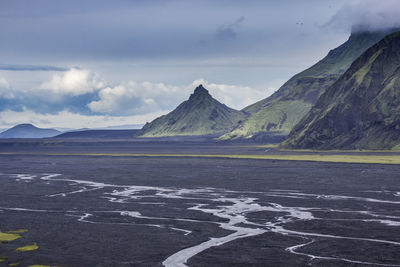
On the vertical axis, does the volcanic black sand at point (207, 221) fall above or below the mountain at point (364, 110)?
below

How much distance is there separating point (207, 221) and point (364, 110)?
14120 centimetres

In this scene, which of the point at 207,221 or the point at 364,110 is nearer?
the point at 207,221

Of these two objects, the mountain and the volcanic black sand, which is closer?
the volcanic black sand

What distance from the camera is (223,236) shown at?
130ft

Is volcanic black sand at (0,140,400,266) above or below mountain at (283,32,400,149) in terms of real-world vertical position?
below

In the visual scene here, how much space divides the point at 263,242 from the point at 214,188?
36.8m

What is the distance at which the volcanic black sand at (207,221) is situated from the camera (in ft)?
109

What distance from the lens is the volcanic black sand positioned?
33.1 m

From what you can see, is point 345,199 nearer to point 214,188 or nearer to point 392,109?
point 214,188

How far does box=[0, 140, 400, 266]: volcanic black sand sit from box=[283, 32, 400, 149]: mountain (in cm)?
8086

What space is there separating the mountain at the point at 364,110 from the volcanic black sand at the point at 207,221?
265 feet

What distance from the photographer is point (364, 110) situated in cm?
17550

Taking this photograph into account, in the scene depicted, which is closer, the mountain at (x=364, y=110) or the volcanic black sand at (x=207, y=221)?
the volcanic black sand at (x=207, y=221)

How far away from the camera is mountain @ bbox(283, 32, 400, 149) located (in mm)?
162375
